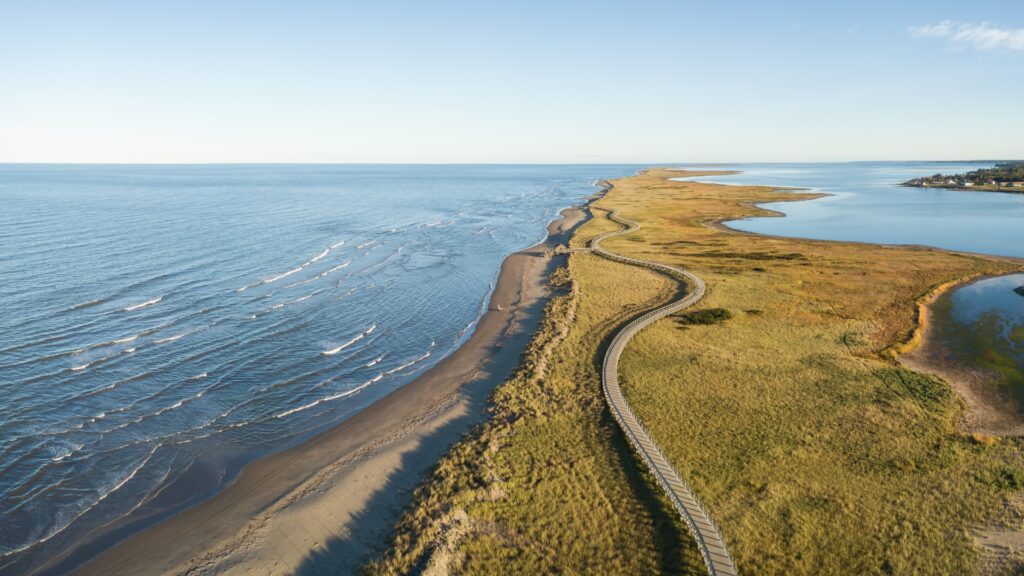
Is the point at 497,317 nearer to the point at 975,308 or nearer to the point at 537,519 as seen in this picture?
the point at 537,519

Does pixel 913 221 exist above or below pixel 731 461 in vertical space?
above

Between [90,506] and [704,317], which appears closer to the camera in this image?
[90,506]

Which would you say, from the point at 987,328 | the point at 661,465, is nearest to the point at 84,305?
the point at 661,465

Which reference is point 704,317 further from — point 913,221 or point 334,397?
point 913,221

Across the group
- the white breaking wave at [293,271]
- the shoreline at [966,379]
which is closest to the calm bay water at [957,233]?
the shoreline at [966,379]

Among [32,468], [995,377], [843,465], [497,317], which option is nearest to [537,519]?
[843,465]

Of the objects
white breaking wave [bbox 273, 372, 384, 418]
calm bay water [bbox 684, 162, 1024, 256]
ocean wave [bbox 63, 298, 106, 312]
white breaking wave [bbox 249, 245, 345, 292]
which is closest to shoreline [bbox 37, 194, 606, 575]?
white breaking wave [bbox 273, 372, 384, 418]
